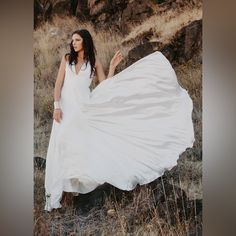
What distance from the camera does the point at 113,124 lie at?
2.68m

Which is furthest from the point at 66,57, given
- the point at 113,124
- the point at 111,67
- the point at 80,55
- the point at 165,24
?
the point at 165,24

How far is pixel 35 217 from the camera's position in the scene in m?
2.81

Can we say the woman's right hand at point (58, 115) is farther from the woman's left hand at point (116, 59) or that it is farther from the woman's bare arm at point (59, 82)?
the woman's left hand at point (116, 59)

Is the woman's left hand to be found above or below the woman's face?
below

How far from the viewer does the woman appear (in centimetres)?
261

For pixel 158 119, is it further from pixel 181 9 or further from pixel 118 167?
pixel 181 9

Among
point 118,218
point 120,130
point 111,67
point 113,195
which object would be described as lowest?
point 118,218

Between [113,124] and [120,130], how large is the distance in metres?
0.06

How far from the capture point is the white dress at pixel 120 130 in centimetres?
261

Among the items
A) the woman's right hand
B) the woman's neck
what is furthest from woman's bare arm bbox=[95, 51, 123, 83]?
the woman's right hand

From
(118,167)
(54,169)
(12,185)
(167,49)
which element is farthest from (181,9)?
(12,185)

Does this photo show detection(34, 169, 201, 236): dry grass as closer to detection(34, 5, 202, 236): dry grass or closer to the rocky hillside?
detection(34, 5, 202, 236): dry grass

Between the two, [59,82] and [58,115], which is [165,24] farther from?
[58,115]

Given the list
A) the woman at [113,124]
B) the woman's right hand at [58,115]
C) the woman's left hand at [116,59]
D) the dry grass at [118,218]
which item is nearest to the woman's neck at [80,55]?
the woman at [113,124]
